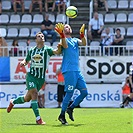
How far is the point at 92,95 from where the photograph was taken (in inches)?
971

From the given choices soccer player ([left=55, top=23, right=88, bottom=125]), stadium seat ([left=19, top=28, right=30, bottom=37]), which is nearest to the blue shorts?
soccer player ([left=55, top=23, right=88, bottom=125])

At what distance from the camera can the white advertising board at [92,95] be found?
968 inches

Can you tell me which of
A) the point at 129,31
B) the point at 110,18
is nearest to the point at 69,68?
the point at 129,31

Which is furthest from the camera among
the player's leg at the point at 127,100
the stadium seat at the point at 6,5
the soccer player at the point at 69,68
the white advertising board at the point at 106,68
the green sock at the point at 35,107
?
the stadium seat at the point at 6,5

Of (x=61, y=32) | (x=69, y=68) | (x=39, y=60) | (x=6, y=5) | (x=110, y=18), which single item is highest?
(x=6, y=5)

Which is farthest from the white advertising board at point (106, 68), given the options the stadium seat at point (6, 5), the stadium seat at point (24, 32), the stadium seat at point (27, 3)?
the stadium seat at point (6, 5)

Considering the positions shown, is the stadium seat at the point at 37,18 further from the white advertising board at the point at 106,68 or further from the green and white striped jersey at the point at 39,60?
the green and white striped jersey at the point at 39,60

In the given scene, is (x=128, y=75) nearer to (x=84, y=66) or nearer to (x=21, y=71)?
(x=84, y=66)

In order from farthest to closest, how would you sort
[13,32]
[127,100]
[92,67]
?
[13,32], [92,67], [127,100]

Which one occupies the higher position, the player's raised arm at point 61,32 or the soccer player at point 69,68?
the player's raised arm at point 61,32

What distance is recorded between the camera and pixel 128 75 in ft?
81.3

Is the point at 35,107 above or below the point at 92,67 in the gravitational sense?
below

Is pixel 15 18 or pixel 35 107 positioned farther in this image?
pixel 15 18

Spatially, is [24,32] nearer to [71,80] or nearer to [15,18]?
[15,18]
